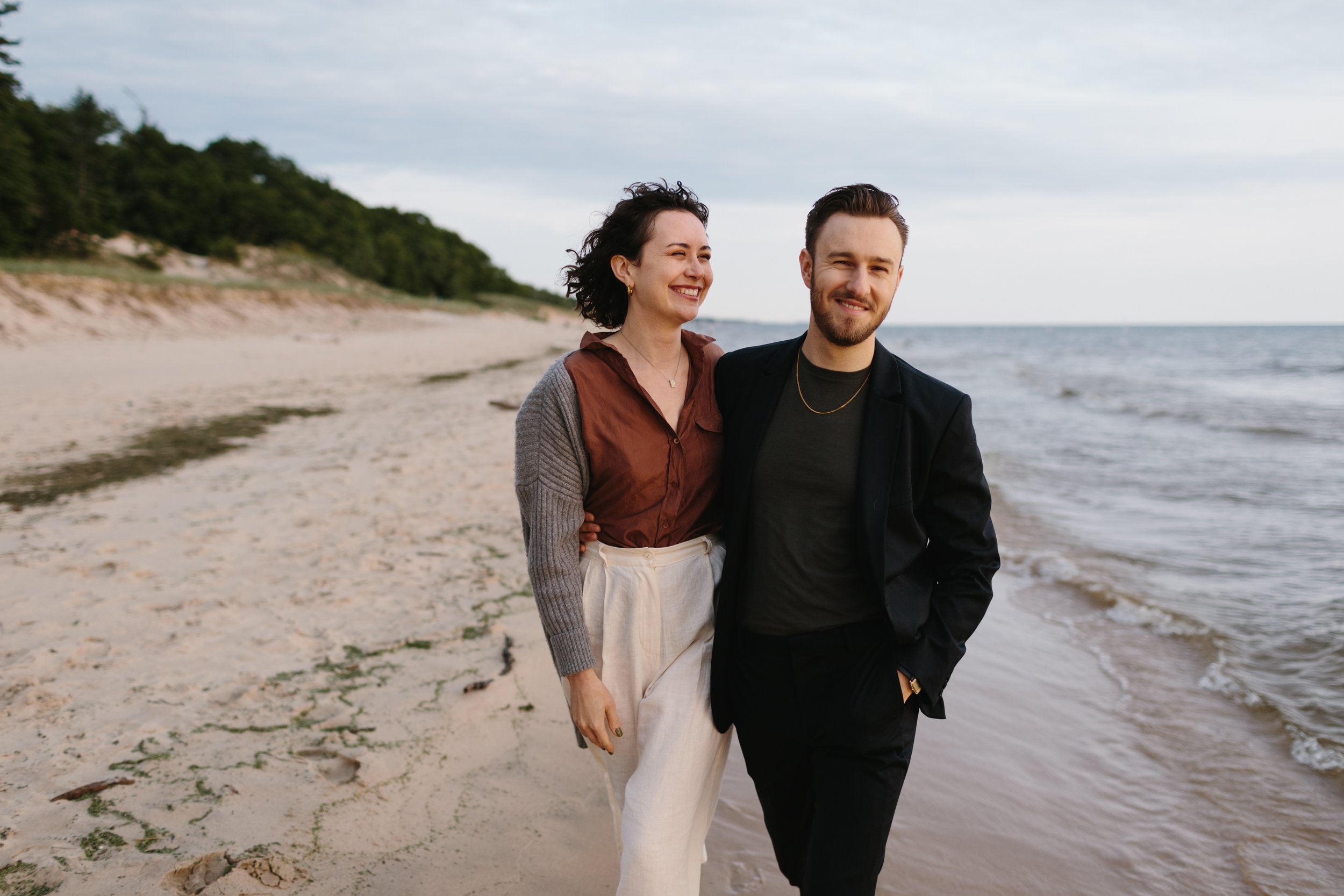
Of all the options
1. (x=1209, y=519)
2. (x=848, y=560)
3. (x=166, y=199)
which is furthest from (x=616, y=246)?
(x=166, y=199)

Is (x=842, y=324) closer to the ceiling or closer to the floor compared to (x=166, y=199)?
closer to the floor

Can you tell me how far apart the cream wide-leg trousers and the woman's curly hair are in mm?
805

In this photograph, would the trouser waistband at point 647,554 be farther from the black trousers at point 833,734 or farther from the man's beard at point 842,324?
the man's beard at point 842,324

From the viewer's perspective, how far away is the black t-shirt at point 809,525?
7.48 ft

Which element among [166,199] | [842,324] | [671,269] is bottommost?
[842,324]

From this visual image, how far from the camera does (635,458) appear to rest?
2322 mm

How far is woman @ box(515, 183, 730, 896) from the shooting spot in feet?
7.48

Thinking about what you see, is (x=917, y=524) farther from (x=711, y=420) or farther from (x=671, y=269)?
(x=671, y=269)

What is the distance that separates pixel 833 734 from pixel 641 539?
0.72 meters

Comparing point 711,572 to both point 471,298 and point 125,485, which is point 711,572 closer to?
point 125,485

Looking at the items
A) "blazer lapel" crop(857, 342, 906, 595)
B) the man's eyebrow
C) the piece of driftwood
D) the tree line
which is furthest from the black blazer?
the tree line

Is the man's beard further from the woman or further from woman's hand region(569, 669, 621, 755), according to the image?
woman's hand region(569, 669, 621, 755)

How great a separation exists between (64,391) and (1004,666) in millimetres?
12508

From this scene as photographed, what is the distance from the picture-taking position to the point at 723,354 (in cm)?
272
